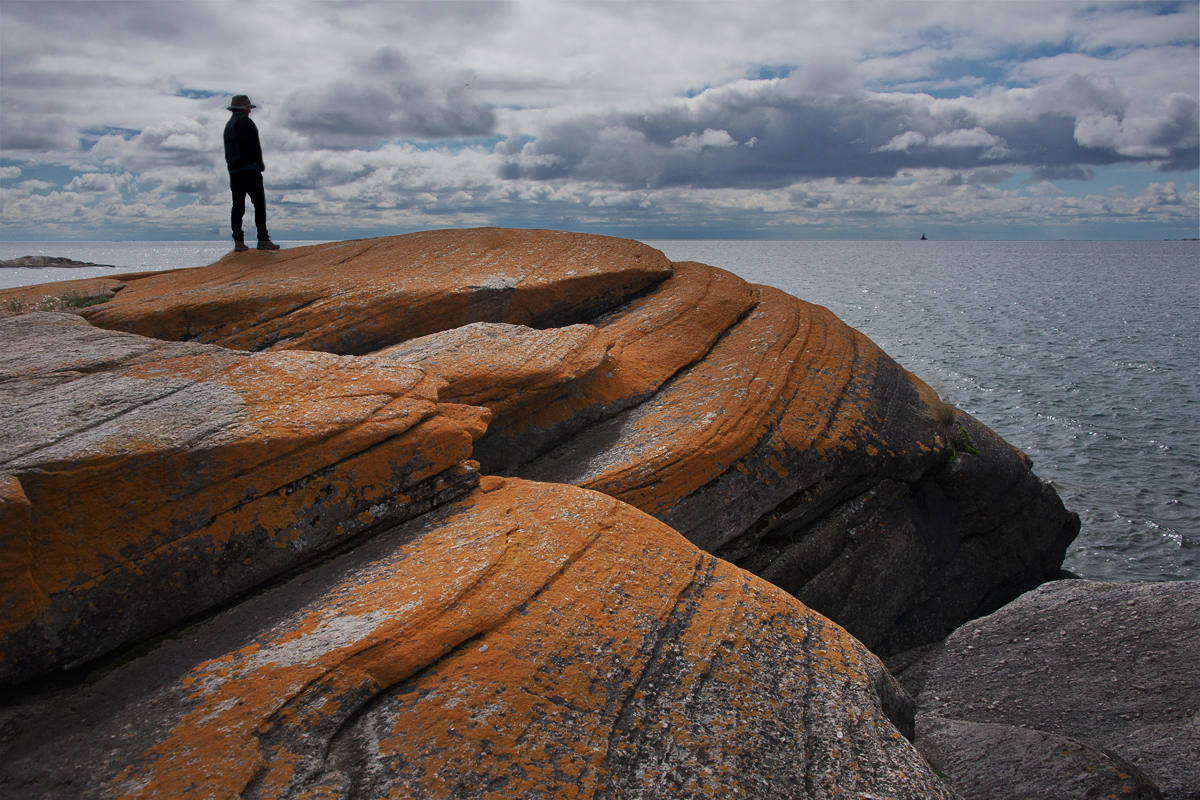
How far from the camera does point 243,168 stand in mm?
15992

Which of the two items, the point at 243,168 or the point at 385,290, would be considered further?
the point at 243,168

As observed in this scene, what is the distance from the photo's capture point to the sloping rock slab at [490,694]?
13.5ft

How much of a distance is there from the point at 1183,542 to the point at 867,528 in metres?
13.6

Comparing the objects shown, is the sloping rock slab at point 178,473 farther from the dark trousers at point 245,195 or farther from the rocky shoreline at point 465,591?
the dark trousers at point 245,195

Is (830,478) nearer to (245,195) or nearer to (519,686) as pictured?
(519,686)

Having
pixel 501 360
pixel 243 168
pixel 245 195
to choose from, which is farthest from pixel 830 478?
pixel 245 195

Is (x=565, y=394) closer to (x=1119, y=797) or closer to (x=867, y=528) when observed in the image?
(x=867, y=528)

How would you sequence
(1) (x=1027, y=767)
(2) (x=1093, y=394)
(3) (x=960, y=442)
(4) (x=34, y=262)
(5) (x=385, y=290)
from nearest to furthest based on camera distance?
(1) (x=1027, y=767)
(5) (x=385, y=290)
(3) (x=960, y=442)
(2) (x=1093, y=394)
(4) (x=34, y=262)

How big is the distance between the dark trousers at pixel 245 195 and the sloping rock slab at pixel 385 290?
1320mm

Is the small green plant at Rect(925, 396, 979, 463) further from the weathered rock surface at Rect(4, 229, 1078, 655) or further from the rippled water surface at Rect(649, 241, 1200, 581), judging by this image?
the rippled water surface at Rect(649, 241, 1200, 581)

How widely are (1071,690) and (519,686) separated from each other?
335 inches

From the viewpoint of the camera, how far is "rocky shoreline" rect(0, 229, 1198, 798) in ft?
14.4

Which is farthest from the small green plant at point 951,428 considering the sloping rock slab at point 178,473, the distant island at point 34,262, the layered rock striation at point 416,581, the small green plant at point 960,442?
the distant island at point 34,262

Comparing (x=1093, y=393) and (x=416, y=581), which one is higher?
(x=416, y=581)
